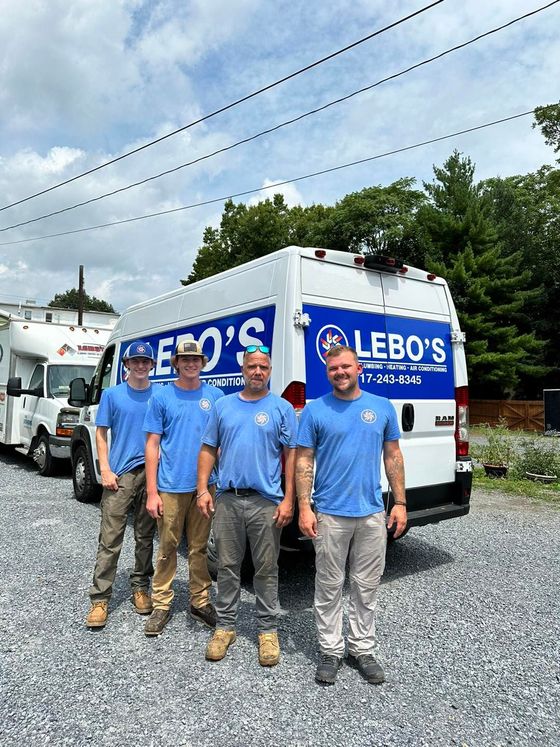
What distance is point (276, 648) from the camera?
3.20 m

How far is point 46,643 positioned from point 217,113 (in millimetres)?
10338

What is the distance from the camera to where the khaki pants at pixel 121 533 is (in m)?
3.73

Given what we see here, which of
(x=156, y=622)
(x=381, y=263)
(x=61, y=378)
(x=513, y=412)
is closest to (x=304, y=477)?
(x=156, y=622)

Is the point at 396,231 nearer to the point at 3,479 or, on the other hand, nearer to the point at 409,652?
the point at 3,479

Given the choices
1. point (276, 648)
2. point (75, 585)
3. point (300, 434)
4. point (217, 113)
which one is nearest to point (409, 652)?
point (276, 648)

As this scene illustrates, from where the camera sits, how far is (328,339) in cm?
414

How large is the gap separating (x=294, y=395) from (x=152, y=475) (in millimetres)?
1096

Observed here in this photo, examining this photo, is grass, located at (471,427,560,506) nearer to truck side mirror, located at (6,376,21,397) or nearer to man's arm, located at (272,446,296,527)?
man's arm, located at (272,446,296,527)

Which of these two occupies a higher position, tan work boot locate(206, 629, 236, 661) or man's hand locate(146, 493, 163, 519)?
man's hand locate(146, 493, 163, 519)

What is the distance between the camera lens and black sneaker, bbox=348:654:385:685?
299 cm

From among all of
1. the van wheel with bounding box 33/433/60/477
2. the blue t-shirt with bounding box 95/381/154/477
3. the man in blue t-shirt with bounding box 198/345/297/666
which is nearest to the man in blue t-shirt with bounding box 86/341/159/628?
the blue t-shirt with bounding box 95/381/154/477

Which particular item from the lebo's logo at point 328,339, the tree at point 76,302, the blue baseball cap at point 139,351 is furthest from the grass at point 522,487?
the tree at point 76,302

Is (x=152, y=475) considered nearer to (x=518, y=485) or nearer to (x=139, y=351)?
(x=139, y=351)

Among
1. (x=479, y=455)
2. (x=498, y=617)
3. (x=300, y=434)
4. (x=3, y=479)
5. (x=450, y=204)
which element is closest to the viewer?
(x=300, y=434)
